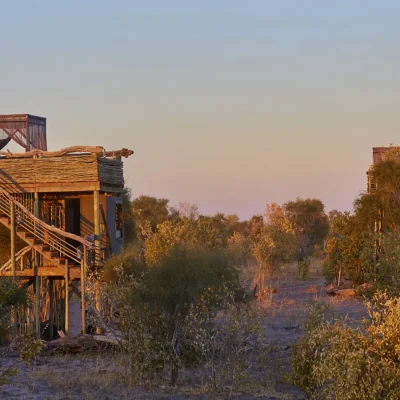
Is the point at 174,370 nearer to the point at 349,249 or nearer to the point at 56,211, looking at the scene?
the point at 56,211

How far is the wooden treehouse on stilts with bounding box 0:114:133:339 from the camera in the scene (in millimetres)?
23141

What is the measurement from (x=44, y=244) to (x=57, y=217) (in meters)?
2.92

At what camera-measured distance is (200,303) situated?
1575 cm

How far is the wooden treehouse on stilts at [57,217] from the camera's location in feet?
75.9

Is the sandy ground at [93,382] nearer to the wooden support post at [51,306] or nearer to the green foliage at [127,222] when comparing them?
the wooden support post at [51,306]

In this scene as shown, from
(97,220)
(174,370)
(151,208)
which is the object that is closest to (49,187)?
(97,220)

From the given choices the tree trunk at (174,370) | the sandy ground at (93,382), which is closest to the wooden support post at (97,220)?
the sandy ground at (93,382)

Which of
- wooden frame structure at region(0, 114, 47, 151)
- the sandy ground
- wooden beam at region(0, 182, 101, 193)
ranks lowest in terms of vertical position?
the sandy ground

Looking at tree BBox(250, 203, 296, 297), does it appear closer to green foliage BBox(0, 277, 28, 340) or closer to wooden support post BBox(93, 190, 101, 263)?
wooden support post BBox(93, 190, 101, 263)

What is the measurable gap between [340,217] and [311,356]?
65.2 ft

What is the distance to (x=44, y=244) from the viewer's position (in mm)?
23250

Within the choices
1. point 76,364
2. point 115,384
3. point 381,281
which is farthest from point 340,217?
point 115,384

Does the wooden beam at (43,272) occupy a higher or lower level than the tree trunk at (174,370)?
higher

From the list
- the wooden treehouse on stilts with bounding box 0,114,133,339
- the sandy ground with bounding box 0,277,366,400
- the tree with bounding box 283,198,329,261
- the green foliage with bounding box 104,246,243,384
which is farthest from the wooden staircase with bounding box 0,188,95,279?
the tree with bounding box 283,198,329,261
